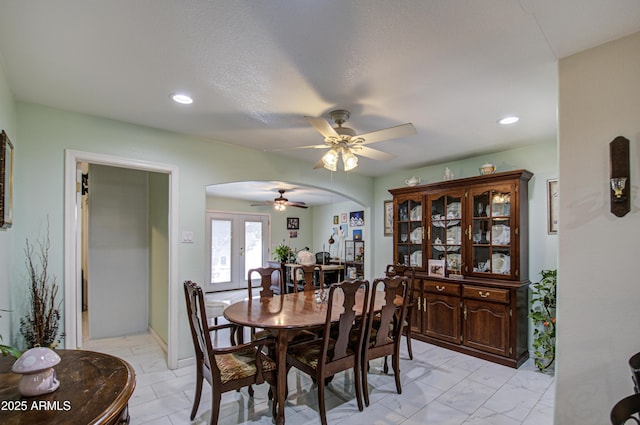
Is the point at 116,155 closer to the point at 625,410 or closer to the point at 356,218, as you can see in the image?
the point at 625,410

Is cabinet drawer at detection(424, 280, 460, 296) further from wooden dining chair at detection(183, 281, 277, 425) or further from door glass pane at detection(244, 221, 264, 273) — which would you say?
door glass pane at detection(244, 221, 264, 273)

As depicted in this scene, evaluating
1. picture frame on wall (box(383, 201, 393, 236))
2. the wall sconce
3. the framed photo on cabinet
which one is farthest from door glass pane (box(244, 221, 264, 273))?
the wall sconce

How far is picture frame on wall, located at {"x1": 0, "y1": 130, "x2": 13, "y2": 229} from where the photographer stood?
185 cm

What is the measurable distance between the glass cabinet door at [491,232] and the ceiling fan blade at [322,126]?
2239 mm

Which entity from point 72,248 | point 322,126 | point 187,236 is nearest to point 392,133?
point 322,126

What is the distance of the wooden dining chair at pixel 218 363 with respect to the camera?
2016 mm

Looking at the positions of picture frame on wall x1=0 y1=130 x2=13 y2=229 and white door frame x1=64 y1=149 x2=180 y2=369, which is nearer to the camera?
picture frame on wall x1=0 y1=130 x2=13 y2=229

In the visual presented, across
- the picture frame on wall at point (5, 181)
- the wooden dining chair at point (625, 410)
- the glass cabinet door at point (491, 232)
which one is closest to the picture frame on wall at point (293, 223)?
the glass cabinet door at point (491, 232)

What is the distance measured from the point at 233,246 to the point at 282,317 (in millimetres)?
5963

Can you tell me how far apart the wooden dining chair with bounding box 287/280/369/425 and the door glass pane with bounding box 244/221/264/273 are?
5.95 m

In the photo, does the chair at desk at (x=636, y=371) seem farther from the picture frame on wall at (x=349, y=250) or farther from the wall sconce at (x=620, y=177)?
the picture frame on wall at (x=349, y=250)

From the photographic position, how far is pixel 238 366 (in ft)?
7.11

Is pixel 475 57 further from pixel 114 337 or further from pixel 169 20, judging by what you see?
pixel 114 337

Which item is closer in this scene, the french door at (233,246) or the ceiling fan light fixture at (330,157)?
the ceiling fan light fixture at (330,157)
